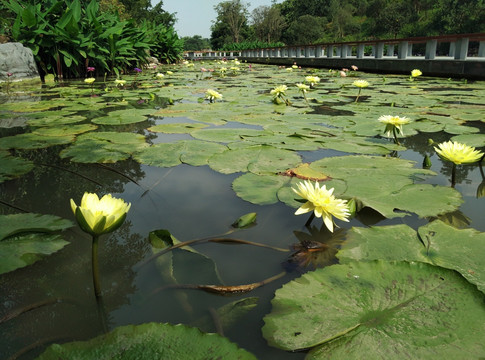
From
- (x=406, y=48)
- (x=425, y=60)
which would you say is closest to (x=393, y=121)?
(x=425, y=60)

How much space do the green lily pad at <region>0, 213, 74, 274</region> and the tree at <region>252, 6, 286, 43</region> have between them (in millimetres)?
42076

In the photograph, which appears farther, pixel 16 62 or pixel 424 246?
pixel 16 62

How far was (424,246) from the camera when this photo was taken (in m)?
0.77

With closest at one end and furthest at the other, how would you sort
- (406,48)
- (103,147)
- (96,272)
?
(96,272) < (103,147) < (406,48)

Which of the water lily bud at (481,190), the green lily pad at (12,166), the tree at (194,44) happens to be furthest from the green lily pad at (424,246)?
the tree at (194,44)

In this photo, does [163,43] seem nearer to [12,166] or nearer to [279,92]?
[279,92]

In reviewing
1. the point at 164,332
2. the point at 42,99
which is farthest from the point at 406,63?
the point at 164,332

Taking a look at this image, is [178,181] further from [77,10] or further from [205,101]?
[77,10]

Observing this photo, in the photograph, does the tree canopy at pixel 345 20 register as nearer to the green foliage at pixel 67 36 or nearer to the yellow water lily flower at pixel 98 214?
the green foliage at pixel 67 36

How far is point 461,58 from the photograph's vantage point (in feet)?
17.3

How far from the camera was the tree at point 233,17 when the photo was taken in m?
41.0

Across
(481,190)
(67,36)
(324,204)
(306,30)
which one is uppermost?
(306,30)

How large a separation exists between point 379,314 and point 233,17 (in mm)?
45510

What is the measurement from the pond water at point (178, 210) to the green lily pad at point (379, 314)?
0.16ft
